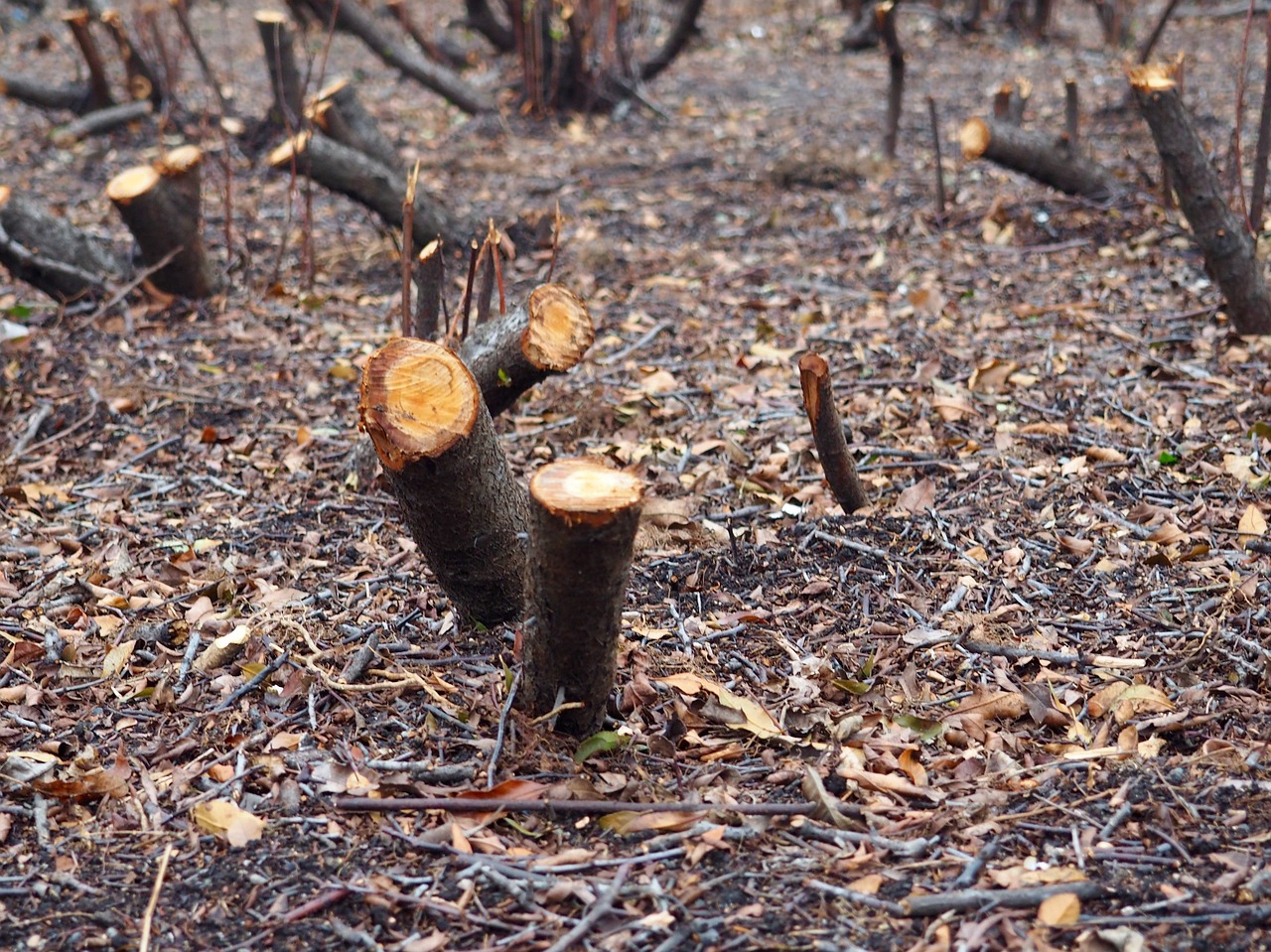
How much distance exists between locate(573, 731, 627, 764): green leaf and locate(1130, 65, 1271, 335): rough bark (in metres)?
3.47

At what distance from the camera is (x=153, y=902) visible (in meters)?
2.02

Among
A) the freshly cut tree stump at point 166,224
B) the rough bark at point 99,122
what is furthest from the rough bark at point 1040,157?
the rough bark at point 99,122

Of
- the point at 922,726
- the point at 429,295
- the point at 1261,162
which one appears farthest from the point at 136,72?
the point at 922,726

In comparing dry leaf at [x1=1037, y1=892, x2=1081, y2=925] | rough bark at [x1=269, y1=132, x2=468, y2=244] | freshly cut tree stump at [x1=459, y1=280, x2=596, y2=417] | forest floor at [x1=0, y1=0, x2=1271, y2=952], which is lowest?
forest floor at [x1=0, y1=0, x2=1271, y2=952]

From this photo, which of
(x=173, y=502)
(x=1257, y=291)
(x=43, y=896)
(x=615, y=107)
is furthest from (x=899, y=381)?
(x=615, y=107)

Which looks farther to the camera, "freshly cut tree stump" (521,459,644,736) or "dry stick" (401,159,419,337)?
"dry stick" (401,159,419,337)

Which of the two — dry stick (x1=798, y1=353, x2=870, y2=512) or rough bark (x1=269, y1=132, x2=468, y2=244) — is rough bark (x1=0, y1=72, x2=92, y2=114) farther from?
dry stick (x1=798, y1=353, x2=870, y2=512)

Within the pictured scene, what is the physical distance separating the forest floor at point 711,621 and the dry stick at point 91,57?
327 cm

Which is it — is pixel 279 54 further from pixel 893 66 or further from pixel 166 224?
pixel 893 66

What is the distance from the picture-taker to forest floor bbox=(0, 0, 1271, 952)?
2.08m

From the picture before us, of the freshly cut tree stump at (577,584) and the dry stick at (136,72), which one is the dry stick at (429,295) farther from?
the dry stick at (136,72)

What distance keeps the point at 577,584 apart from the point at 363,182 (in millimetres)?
4270

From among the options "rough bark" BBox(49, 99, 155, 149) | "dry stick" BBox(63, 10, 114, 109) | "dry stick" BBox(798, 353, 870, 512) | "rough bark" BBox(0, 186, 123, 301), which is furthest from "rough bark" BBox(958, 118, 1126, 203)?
"dry stick" BBox(63, 10, 114, 109)

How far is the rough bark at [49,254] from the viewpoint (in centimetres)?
526
